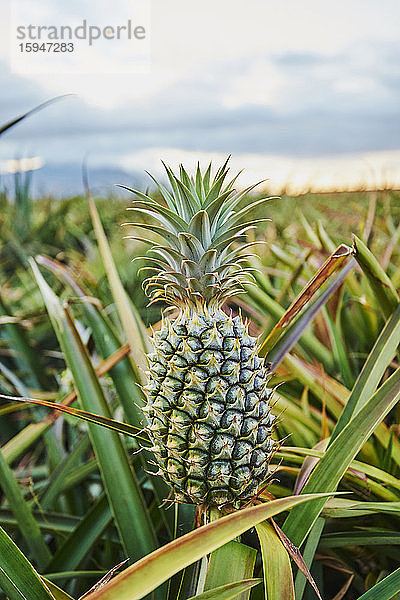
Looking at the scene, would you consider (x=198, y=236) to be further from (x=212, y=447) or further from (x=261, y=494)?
(x=261, y=494)

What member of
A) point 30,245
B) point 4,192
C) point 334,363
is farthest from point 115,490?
point 4,192

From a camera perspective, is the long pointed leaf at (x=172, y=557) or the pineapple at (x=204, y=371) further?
the pineapple at (x=204, y=371)

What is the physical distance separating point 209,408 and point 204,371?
0.16ft

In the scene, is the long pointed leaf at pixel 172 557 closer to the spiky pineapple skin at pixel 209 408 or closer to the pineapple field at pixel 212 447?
the pineapple field at pixel 212 447

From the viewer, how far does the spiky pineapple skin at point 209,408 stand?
0.72m

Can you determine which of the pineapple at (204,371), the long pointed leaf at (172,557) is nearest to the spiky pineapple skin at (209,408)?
the pineapple at (204,371)

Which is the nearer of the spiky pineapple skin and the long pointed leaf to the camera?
the long pointed leaf

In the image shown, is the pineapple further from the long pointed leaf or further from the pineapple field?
the long pointed leaf

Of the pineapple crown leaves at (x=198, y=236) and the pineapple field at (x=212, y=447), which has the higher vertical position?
the pineapple crown leaves at (x=198, y=236)

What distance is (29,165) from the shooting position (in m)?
3.54

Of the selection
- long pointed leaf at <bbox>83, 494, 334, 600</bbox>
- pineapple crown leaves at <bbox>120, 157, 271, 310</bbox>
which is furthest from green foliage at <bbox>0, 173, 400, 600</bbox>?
pineapple crown leaves at <bbox>120, 157, 271, 310</bbox>

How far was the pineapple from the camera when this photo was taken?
0.72m

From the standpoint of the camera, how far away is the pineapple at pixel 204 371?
2.37 ft

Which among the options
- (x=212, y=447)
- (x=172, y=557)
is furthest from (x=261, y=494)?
(x=172, y=557)
